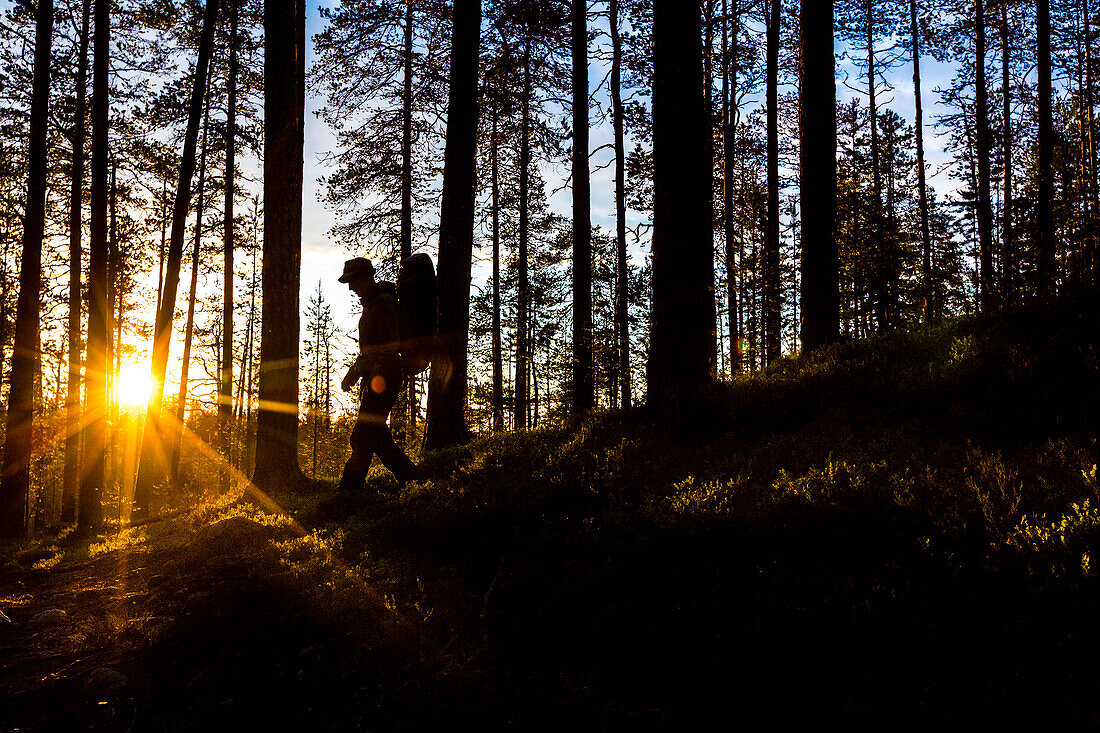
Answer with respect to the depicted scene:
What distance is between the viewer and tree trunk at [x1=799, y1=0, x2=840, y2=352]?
8805 mm

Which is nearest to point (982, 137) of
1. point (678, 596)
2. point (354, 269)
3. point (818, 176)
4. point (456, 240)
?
point (818, 176)

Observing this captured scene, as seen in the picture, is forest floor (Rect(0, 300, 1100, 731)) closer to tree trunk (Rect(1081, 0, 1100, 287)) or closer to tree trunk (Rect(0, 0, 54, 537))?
tree trunk (Rect(1081, 0, 1100, 287))

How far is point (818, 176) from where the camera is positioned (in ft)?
29.6

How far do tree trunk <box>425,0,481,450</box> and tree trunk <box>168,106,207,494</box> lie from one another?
1103 centimetres

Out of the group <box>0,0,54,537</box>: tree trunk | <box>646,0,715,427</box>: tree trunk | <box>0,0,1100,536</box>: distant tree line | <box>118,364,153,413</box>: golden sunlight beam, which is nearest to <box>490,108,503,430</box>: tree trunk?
<box>0,0,1100,536</box>: distant tree line

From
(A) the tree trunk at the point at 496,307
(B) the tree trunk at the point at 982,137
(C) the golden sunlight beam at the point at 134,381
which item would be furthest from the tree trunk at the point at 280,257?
(B) the tree trunk at the point at 982,137

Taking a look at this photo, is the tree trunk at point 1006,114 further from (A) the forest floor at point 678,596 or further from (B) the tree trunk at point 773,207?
(A) the forest floor at point 678,596

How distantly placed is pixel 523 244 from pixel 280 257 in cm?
1240

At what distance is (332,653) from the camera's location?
285cm

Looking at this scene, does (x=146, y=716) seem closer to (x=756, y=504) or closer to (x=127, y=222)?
(x=756, y=504)

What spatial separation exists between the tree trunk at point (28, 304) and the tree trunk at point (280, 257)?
265 inches

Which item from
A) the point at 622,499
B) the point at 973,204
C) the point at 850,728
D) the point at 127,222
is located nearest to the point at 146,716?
the point at 850,728

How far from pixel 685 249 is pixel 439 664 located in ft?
16.2

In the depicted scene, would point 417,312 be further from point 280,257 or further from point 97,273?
point 97,273
